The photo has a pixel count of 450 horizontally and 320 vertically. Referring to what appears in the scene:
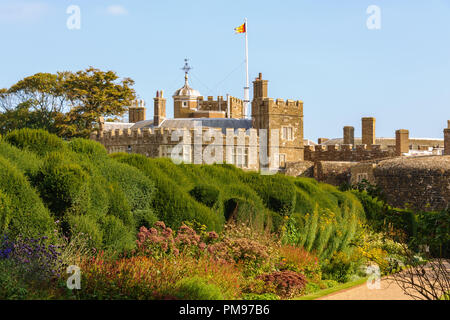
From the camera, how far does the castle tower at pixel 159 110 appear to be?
48.1m

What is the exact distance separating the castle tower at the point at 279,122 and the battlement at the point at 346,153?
1620 mm

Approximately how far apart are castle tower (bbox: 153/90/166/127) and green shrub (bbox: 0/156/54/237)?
3748 cm

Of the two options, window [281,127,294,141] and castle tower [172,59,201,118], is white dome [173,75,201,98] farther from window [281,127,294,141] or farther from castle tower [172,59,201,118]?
window [281,127,294,141]

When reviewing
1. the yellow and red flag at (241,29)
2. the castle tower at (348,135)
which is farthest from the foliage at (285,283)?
the yellow and red flag at (241,29)

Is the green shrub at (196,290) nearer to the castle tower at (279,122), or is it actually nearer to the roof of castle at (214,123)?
the castle tower at (279,122)

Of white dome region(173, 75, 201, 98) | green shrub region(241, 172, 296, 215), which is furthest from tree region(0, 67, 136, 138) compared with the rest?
green shrub region(241, 172, 296, 215)

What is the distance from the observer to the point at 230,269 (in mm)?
11398

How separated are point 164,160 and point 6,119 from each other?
121 feet

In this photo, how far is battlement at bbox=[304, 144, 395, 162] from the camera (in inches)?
1697

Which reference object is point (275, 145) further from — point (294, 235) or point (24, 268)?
point (24, 268)

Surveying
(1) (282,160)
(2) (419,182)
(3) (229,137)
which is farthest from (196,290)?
(1) (282,160)

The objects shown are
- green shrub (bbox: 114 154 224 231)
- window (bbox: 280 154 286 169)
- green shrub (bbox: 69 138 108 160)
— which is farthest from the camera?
window (bbox: 280 154 286 169)

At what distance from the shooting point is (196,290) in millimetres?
9414
